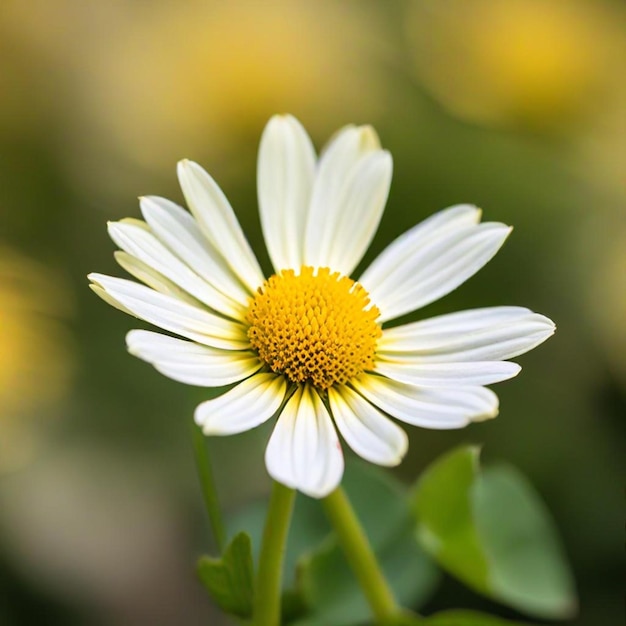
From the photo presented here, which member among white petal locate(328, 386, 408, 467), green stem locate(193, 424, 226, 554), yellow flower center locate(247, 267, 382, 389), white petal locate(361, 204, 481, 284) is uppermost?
white petal locate(361, 204, 481, 284)

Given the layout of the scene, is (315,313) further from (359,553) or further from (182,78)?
(182,78)

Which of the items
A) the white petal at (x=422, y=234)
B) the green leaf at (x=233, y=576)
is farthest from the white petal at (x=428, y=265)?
the green leaf at (x=233, y=576)

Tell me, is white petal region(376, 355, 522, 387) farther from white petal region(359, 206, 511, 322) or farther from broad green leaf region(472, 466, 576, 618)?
broad green leaf region(472, 466, 576, 618)

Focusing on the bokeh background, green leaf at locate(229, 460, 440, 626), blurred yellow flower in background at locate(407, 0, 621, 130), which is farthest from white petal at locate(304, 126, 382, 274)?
blurred yellow flower in background at locate(407, 0, 621, 130)

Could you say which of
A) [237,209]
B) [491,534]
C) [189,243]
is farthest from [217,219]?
[237,209]

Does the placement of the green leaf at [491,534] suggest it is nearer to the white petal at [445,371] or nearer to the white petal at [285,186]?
the white petal at [445,371]

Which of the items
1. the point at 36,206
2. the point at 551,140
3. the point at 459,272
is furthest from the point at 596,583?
the point at 36,206

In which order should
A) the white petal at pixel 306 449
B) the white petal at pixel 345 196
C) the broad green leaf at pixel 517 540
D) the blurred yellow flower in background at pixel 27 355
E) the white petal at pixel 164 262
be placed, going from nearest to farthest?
the white petal at pixel 306 449
the white petal at pixel 164 262
the white petal at pixel 345 196
the broad green leaf at pixel 517 540
the blurred yellow flower in background at pixel 27 355
